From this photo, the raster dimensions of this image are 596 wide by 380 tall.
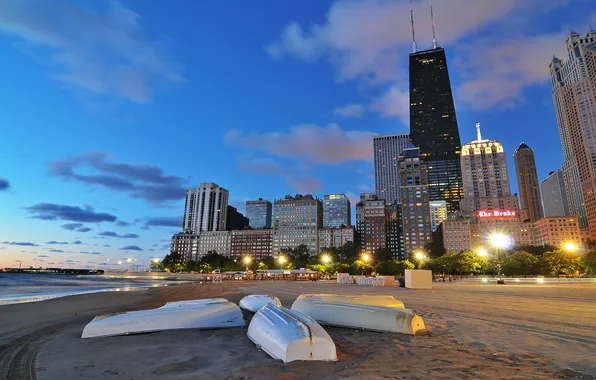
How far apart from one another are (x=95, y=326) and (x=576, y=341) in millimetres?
12220

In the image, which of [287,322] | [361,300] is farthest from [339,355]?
[361,300]

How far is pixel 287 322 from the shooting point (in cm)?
698

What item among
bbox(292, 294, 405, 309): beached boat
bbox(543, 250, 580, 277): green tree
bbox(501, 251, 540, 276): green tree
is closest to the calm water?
bbox(292, 294, 405, 309): beached boat

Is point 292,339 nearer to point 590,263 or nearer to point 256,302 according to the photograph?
point 256,302

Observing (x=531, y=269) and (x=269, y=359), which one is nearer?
(x=269, y=359)

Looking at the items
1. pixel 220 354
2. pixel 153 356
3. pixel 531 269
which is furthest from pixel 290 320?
pixel 531 269

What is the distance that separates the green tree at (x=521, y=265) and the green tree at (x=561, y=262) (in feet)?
8.76

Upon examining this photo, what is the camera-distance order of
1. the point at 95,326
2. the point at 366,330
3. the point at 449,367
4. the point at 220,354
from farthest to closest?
the point at 366,330
the point at 95,326
the point at 220,354
the point at 449,367

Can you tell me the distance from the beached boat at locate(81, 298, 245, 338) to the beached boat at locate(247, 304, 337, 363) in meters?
2.54

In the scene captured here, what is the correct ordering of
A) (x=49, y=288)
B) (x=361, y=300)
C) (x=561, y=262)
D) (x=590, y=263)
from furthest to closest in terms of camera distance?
(x=561, y=262), (x=590, y=263), (x=49, y=288), (x=361, y=300)

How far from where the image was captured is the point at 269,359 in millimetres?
6125

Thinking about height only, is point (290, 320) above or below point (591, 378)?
above

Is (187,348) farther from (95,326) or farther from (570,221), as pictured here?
(570,221)

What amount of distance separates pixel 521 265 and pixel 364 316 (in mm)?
89071
